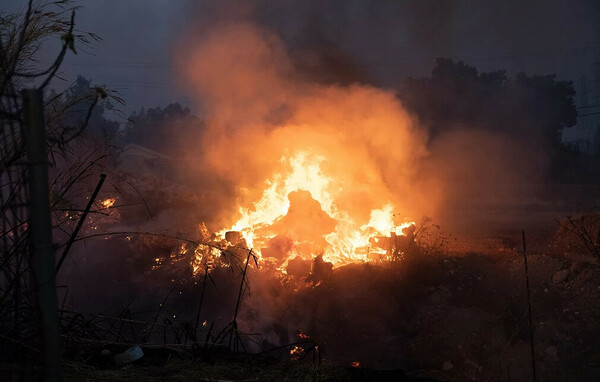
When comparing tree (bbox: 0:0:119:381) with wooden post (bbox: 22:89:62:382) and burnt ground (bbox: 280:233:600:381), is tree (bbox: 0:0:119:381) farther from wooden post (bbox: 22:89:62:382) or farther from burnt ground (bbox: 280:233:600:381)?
burnt ground (bbox: 280:233:600:381)

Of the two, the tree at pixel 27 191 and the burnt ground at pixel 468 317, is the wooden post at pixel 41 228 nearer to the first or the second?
the tree at pixel 27 191

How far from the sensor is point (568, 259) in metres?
8.52

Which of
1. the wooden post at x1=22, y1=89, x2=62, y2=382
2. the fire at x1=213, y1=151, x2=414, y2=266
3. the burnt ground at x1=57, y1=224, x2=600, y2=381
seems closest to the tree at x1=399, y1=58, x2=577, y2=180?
the fire at x1=213, y1=151, x2=414, y2=266

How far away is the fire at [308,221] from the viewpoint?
10.7 meters

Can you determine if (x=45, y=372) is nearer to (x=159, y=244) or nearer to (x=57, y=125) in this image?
(x=57, y=125)

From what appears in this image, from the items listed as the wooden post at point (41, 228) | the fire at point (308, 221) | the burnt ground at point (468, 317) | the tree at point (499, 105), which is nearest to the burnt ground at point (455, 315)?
the burnt ground at point (468, 317)

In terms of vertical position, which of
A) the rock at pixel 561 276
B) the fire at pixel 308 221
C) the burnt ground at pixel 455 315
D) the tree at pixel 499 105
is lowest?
the burnt ground at pixel 455 315

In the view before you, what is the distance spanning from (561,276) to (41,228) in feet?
28.3

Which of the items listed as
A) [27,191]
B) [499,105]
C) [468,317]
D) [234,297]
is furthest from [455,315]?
[499,105]

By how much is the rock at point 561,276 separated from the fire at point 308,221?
11.2 feet

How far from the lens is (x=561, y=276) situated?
7953 mm

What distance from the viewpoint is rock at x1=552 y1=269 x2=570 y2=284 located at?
7911 millimetres

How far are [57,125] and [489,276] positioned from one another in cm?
825

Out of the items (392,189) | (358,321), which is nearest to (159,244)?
(358,321)
